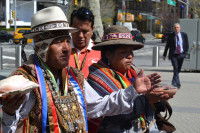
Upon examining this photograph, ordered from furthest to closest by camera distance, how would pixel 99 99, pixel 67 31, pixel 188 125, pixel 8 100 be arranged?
pixel 188 125 → pixel 99 99 → pixel 67 31 → pixel 8 100

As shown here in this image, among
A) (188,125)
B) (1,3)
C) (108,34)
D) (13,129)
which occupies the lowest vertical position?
(188,125)

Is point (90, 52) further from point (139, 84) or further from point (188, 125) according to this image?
point (188, 125)

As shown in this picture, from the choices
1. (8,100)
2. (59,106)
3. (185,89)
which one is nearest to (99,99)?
(59,106)

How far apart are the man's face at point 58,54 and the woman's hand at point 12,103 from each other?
414 millimetres

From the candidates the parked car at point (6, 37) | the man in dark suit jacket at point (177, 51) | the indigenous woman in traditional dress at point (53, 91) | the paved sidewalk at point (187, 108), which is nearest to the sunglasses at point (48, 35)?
the indigenous woman in traditional dress at point (53, 91)

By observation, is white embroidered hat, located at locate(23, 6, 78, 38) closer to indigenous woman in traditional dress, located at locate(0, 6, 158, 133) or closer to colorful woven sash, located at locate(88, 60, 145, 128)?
indigenous woman in traditional dress, located at locate(0, 6, 158, 133)

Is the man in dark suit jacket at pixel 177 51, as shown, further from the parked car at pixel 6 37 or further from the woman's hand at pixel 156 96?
the parked car at pixel 6 37

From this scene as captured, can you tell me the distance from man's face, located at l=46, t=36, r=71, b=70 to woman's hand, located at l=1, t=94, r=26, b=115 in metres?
0.41

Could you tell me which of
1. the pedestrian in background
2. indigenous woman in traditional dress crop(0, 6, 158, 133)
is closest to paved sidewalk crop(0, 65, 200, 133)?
the pedestrian in background

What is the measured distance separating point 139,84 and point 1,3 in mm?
70033

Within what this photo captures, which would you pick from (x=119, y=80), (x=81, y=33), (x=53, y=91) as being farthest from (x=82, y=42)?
(x=53, y=91)

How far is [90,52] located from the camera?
4242mm

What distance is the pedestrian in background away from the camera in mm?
4109

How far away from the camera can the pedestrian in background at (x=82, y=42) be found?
4.11m
